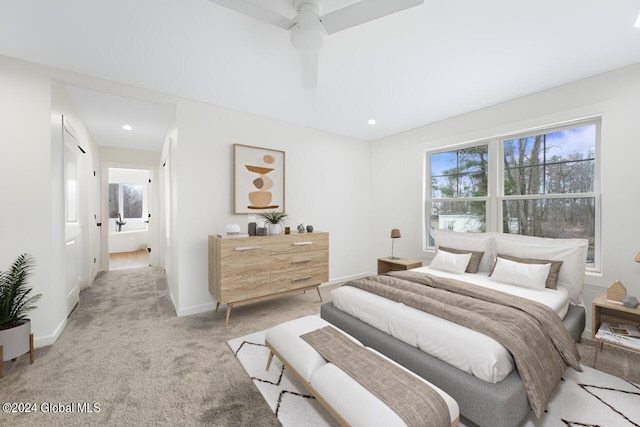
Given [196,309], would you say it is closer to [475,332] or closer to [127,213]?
[475,332]

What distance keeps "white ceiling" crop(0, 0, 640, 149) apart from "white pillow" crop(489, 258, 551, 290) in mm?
1934

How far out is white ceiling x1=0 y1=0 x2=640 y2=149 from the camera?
181 centimetres

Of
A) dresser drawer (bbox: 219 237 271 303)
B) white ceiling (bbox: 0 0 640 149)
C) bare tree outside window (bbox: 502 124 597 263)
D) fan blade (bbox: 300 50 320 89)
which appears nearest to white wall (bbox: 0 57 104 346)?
white ceiling (bbox: 0 0 640 149)

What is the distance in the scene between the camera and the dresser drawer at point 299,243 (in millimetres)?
3287

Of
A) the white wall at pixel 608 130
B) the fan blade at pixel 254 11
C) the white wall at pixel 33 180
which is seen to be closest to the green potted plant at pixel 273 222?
the white wall at pixel 33 180

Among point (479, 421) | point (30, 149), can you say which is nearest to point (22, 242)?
point (30, 149)

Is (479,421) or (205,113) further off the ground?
(205,113)

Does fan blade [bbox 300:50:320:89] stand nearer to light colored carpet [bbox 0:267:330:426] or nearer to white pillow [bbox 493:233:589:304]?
light colored carpet [bbox 0:267:330:426]

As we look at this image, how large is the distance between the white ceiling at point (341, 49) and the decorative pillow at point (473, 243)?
1697 mm

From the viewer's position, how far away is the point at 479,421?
4.67 feet

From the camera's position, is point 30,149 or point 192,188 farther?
point 192,188

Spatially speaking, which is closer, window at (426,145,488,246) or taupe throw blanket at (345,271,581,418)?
taupe throw blanket at (345,271,581,418)

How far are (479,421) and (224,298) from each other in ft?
7.97

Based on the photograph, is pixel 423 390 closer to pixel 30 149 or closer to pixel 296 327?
pixel 296 327
